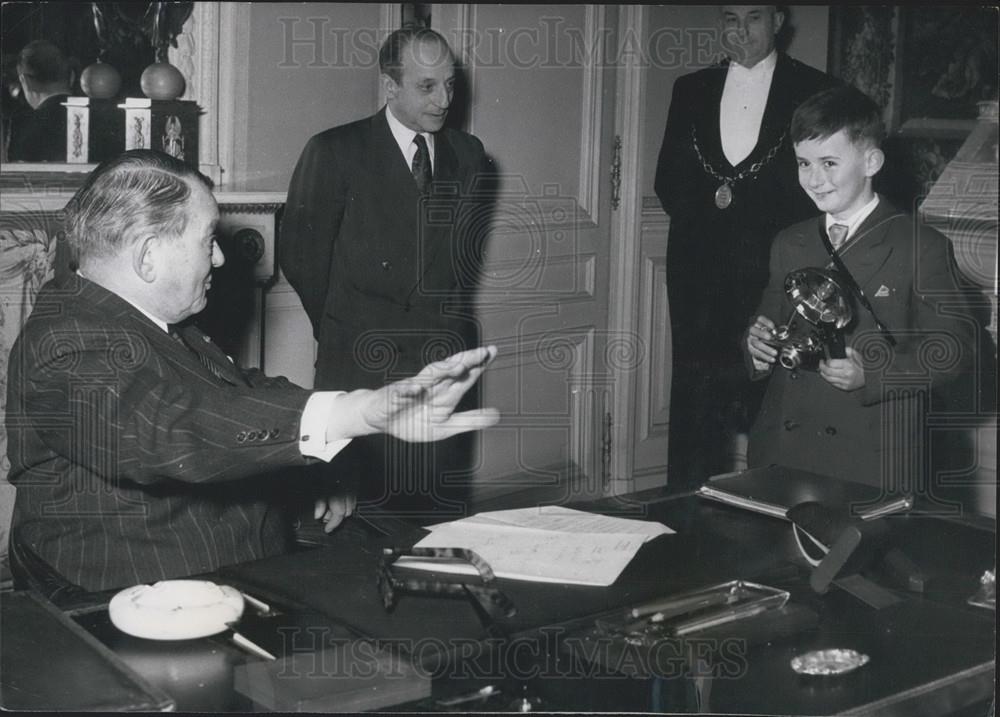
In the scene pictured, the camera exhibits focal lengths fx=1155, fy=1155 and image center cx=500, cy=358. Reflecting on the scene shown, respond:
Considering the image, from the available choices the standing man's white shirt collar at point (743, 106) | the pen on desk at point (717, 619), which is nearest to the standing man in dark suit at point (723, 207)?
the standing man's white shirt collar at point (743, 106)

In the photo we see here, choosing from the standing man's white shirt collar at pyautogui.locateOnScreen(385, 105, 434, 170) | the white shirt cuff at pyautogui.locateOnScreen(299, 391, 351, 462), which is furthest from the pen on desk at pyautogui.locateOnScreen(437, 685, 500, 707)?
the standing man's white shirt collar at pyautogui.locateOnScreen(385, 105, 434, 170)

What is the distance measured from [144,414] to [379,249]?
5.38 ft

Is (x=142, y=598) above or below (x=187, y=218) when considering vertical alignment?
below

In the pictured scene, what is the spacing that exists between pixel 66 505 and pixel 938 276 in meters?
2.10

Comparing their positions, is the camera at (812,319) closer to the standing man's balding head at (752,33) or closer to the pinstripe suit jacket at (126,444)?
the standing man's balding head at (752,33)

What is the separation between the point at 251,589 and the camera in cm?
152

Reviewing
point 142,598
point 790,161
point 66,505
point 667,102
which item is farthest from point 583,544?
point 667,102

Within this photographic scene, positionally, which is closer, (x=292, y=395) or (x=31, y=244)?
(x=292, y=395)

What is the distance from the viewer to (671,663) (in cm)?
135

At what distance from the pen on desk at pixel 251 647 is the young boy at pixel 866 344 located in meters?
1.63

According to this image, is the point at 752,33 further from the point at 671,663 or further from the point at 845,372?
the point at 671,663

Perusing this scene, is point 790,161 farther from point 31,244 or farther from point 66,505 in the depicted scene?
point 66,505

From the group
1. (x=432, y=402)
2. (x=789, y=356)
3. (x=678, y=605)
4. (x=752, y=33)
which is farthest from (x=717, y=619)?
(x=752, y=33)

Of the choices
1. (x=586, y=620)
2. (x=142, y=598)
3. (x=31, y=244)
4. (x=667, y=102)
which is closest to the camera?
(x=142, y=598)
